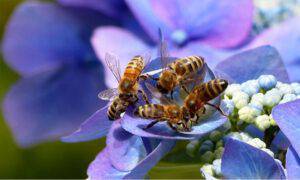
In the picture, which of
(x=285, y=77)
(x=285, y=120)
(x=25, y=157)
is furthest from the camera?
(x=25, y=157)

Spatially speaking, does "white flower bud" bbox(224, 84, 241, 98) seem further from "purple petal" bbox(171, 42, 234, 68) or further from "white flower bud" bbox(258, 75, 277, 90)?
"purple petal" bbox(171, 42, 234, 68)

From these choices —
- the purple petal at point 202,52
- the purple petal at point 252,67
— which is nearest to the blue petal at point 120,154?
the purple petal at point 252,67

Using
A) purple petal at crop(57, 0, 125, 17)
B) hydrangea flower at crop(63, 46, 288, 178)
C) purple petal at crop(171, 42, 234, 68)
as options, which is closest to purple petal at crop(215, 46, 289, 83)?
hydrangea flower at crop(63, 46, 288, 178)

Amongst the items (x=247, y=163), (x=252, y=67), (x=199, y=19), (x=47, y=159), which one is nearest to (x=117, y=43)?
(x=199, y=19)

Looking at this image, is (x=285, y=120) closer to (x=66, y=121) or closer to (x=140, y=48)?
(x=140, y=48)

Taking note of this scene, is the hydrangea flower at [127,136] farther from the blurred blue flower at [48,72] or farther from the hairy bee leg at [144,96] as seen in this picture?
the blurred blue flower at [48,72]

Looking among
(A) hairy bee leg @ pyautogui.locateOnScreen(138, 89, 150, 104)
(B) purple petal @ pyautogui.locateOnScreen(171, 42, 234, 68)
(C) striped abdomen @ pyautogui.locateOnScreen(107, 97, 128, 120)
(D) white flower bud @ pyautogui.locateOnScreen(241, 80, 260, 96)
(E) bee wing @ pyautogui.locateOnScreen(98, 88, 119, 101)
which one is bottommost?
(B) purple petal @ pyautogui.locateOnScreen(171, 42, 234, 68)

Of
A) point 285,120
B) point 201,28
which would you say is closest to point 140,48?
point 201,28
